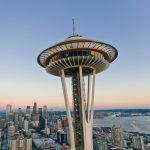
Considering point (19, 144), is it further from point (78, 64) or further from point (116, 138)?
point (78, 64)

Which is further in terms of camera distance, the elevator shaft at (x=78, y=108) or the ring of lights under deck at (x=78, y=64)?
the ring of lights under deck at (x=78, y=64)

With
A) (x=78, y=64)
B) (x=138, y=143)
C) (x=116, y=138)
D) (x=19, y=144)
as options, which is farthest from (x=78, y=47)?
(x=19, y=144)

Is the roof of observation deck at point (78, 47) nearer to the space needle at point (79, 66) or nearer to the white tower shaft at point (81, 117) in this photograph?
the space needle at point (79, 66)

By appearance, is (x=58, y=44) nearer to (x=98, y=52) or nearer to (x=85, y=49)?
(x=85, y=49)

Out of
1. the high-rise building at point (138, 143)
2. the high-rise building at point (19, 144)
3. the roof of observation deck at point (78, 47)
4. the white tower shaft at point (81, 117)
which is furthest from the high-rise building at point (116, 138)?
the roof of observation deck at point (78, 47)

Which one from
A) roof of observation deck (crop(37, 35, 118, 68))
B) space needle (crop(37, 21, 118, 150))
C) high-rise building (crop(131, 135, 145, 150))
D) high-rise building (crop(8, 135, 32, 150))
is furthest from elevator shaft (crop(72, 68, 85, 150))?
high-rise building (crop(8, 135, 32, 150))

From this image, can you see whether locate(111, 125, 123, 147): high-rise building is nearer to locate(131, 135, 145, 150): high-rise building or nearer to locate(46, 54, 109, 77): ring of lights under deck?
locate(131, 135, 145, 150): high-rise building

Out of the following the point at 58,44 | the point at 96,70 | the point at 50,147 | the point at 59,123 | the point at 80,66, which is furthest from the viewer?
the point at 59,123

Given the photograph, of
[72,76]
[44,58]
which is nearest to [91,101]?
[72,76]
